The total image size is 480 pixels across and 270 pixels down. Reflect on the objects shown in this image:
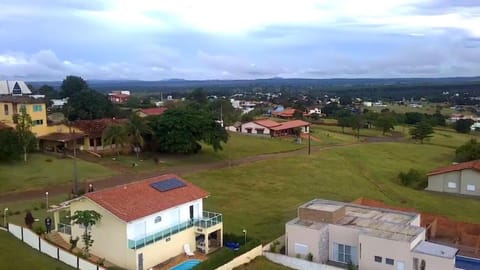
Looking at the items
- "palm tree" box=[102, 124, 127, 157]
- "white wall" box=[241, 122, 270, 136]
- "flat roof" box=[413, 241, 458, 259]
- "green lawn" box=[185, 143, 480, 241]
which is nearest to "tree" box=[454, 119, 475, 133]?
"green lawn" box=[185, 143, 480, 241]

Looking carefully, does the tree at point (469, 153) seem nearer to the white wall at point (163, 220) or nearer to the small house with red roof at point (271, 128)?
the small house with red roof at point (271, 128)

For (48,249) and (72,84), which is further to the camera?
(72,84)

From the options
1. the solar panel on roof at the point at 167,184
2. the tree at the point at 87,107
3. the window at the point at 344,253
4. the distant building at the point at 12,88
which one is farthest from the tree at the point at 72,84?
the window at the point at 344,253

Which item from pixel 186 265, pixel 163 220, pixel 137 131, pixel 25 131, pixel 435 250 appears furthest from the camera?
pixel 137 131

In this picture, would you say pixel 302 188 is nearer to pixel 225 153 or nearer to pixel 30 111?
pixel 225 153

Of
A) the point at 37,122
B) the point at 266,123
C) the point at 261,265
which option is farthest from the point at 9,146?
the point at 266,123

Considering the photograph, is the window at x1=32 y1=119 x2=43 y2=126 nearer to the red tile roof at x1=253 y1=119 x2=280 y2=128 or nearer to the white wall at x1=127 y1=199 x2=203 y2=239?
the white wall at x1=127 y1=199 x2=203 y2=239
